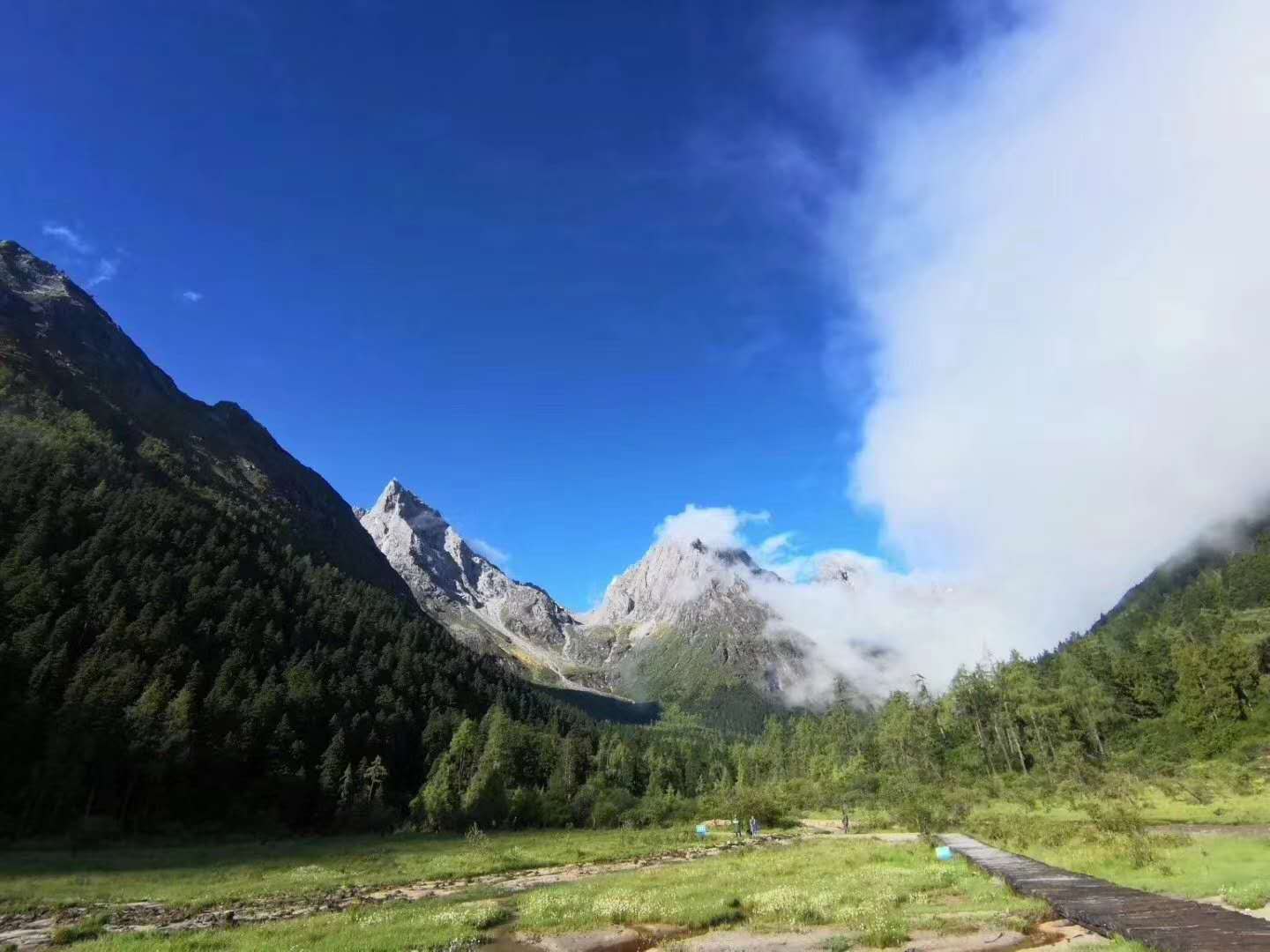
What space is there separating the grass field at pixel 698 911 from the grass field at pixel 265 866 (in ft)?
49.6

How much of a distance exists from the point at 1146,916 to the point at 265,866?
6551cm

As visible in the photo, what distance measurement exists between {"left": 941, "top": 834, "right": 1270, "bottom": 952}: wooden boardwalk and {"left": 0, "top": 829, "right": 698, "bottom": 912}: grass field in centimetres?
4115

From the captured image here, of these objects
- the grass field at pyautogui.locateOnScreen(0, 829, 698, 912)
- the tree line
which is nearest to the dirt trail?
the grass field at pyautogui.locateOnScreen(0, 829, 698, 912)

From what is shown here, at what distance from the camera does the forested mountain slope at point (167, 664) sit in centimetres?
8594

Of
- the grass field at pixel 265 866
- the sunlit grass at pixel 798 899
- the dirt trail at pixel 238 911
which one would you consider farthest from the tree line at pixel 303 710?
the sunlit grass at pixel 798 899

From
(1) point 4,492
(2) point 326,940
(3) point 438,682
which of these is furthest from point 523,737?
(2) point 326,940

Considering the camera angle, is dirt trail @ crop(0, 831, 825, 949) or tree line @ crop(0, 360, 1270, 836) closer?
dirt trail @ crop(0, 831, 825, 949)

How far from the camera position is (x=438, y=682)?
586 feet

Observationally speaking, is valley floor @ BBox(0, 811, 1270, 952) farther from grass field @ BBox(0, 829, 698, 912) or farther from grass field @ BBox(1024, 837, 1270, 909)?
grass field @ BBox(0, 829, 698, 912)

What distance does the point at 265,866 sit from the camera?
5781cm

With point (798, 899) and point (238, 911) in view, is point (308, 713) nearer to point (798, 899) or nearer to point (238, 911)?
point (238, 911)

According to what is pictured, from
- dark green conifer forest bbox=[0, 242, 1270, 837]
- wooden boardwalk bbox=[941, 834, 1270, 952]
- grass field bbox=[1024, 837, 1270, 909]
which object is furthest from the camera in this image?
dark green conifer forest bbox=[0, 242, 1270, 837]

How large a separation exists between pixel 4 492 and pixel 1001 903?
165 meters

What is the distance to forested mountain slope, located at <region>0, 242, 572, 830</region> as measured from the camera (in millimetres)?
85938
